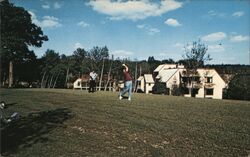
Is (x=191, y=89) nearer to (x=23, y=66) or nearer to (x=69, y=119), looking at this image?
(x=23, y=66)

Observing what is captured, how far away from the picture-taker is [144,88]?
358 ft

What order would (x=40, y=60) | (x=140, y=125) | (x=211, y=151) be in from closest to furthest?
(x=211, y=151), (x=140, y=125), (x=40, y=60)

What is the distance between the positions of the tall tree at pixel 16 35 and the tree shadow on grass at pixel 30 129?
40.4 meters

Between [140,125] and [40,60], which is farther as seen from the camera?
[40,60]

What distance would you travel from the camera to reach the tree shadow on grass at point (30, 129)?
8.22 m

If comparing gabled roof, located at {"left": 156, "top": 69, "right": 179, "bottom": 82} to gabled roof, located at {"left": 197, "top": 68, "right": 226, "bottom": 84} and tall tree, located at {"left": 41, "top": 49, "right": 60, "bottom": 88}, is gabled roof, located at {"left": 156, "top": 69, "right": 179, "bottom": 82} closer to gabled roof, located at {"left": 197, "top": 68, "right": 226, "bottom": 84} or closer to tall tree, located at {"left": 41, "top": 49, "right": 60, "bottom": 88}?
gabled roof, located at {"left": 197, "top": 68, "right": 226, "bottom": 84}

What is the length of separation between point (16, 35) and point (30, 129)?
48222mm

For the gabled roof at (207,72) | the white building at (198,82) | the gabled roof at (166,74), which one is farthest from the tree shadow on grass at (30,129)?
the gabled roof at (166,74)

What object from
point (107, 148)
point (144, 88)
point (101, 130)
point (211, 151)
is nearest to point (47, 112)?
point (101, 130)

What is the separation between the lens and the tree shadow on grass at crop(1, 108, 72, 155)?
8.22 metres

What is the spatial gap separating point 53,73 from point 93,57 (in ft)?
61.0

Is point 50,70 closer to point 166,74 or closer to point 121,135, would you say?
point 166,74

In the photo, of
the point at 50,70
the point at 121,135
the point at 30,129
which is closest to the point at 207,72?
the point at 50,70

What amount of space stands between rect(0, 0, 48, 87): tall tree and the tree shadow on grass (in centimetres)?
4039
